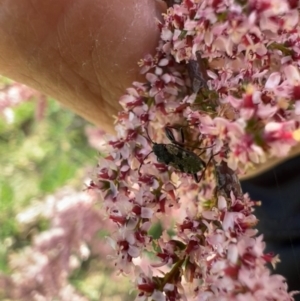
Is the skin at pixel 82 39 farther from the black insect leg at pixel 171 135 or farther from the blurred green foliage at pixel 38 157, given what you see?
the blurred green foliage at pixel 38 157

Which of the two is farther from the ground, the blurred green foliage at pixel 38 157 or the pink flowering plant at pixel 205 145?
the blurred green foliage at pixel 38 157

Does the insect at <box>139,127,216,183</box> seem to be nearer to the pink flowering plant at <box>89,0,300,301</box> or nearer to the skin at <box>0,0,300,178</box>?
the pink flowering plant at <box>89,0,300,301</box>

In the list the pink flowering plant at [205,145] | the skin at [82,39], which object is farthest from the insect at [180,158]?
the skin at [82,39]

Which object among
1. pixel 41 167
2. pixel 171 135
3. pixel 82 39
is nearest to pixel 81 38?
pixel 82 39

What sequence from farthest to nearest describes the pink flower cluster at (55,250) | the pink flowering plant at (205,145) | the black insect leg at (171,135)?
the pink flower cluster at (55,250) < the black insect leg at (171,135) < the pink flowering plant at (205,145)

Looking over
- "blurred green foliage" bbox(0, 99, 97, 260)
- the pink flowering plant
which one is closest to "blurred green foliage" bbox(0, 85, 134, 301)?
"blurred green foliage" bbox(0, 99, 97, 260)

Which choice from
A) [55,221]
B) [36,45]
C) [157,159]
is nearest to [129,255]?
[157,159]

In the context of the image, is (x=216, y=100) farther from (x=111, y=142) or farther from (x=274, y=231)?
(x=274, y=231)
